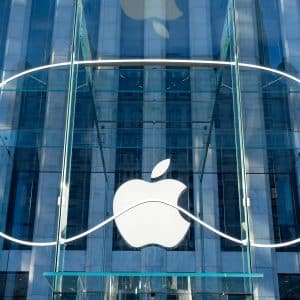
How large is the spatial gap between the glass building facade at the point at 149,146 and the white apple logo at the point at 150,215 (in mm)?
238

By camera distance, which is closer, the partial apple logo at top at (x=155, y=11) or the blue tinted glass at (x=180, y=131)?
the blue tinted glass at (x=180, y=131)

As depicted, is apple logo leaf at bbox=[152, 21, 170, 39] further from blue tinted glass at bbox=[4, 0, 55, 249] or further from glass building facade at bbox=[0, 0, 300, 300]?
blue tinted glass at bbox=[4, 0, 55, 249]

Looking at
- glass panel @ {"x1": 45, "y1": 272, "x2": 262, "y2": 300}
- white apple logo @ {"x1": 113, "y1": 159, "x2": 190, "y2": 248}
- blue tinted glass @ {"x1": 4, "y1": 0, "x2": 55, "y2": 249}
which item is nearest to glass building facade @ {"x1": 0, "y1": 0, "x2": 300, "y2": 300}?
blue tinted glass @ {"x1": 4, "y1": 0, "x2": 55, "y2": 249}

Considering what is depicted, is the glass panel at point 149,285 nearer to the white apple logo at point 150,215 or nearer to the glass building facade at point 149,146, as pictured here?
the white apple logo at point 150,215

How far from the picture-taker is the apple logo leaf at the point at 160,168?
48.7 feet

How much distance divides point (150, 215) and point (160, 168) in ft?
6.60

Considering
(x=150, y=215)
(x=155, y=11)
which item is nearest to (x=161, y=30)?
(x=155, y=11)

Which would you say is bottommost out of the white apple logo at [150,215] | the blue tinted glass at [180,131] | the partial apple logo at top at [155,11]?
the white apple logo at [150,215]

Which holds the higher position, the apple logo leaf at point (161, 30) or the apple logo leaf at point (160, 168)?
the apple logo leaf at point (161, 30)

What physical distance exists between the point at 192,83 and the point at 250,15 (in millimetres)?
4980

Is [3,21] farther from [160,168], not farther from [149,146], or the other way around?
[160,168]

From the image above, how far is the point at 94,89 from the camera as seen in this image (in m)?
15.5

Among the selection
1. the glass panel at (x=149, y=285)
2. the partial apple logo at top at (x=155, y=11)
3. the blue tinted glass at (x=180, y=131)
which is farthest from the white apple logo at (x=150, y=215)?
the partial apple logo at top at (x=155, y=11)

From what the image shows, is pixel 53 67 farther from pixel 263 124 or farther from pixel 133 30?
pixel 263 124
